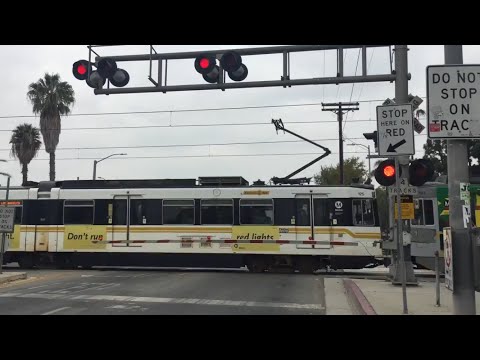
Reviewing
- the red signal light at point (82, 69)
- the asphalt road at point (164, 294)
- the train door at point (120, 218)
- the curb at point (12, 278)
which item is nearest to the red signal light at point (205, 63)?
the red signal light at point (82, 69)

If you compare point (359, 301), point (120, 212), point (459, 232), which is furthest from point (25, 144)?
point (459, 232)

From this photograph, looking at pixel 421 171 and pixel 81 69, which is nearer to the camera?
pixel 421 171

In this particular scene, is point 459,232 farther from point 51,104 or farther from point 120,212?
point 51,104

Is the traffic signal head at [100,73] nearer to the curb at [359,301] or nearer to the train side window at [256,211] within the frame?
the train side window at [256,211]

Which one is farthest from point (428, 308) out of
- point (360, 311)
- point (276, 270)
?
point (276, 270)

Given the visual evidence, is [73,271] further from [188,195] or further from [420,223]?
[420,223]

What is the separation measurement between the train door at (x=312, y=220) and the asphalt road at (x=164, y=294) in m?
1.35

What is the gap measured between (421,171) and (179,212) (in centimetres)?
1129

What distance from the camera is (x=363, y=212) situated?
18266mm

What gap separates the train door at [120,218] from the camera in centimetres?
1948
